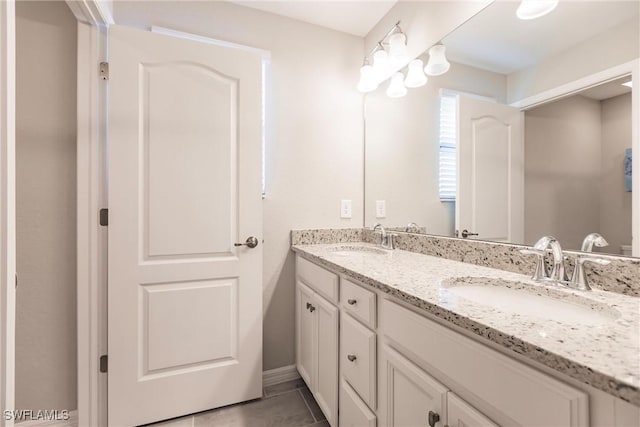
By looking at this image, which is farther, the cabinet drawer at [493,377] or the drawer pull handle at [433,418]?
the drawer pull handle at [433,418]

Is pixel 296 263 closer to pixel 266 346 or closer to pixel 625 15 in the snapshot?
pixel 266 346

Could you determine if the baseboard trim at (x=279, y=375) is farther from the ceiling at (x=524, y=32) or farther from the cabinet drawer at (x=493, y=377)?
the ceiling at (x=524, y=32)

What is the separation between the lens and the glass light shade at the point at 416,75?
161cm

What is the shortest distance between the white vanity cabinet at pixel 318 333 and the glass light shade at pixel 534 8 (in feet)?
4.09

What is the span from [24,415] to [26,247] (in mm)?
829

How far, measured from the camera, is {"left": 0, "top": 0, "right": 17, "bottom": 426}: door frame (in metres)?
0.65

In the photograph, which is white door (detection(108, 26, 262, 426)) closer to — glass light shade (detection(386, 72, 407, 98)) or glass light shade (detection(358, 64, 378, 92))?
glass light shade (detection(358, 64, 378, 92))

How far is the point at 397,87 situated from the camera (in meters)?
1.81

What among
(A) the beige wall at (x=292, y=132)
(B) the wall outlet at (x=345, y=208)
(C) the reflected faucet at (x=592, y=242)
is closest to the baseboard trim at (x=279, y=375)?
(A) the beige wall at (x=292, y=132)

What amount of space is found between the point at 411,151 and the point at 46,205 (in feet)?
6.46

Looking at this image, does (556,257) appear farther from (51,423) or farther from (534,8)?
(51,423)

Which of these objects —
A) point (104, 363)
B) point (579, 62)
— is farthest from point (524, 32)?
point (104, 363)

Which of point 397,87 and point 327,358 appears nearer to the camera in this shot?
point 327,358

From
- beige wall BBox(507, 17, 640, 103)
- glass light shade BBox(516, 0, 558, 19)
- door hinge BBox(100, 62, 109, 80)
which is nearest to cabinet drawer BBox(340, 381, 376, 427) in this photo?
beige wall BBox(507, 17, 640, 103)
